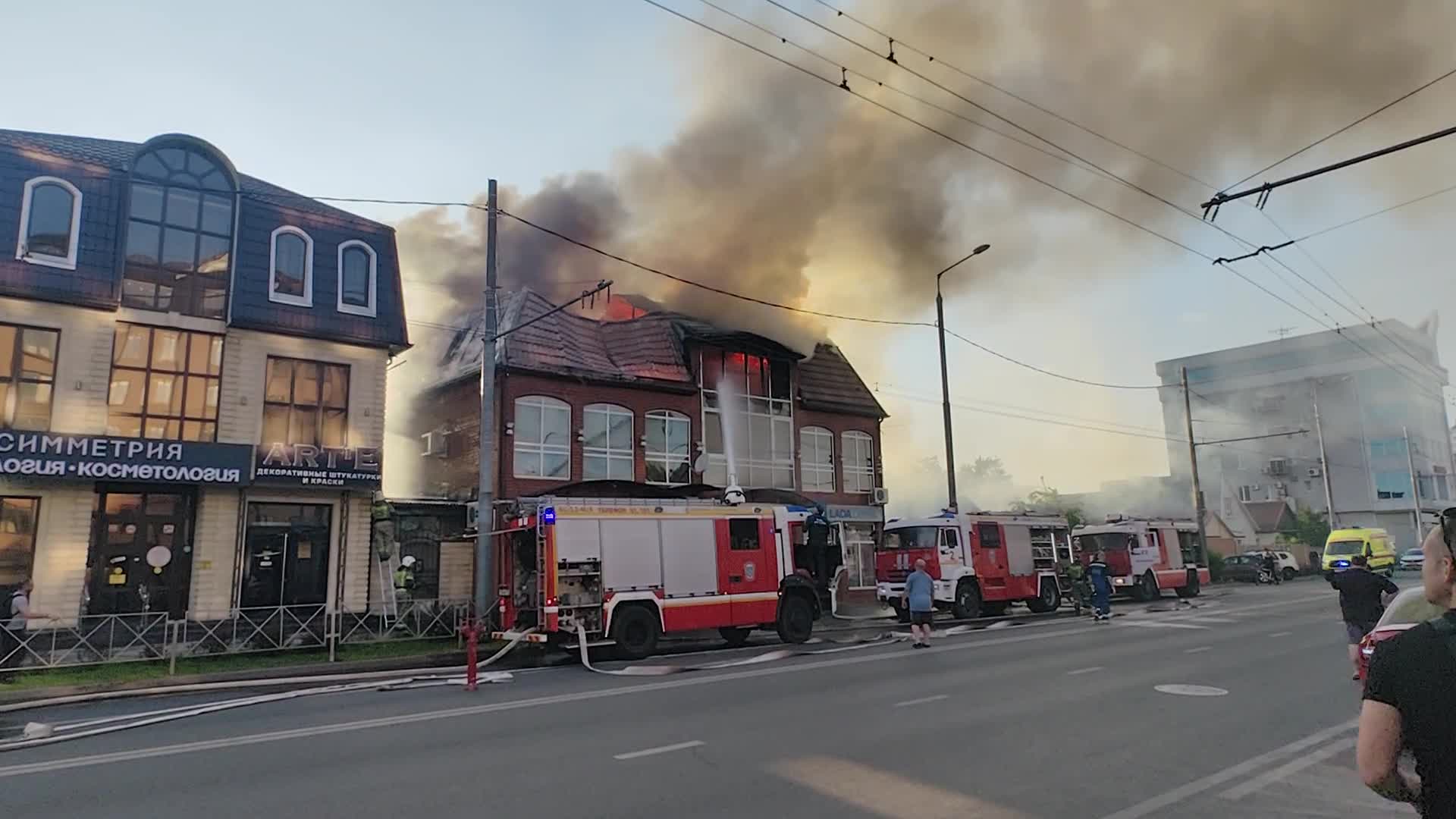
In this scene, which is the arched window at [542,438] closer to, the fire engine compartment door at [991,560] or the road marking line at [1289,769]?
the fire engine compartment door at [991,560]

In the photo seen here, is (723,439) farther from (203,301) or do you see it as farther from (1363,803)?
(1363,803)

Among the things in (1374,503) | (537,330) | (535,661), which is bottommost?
(535,661)

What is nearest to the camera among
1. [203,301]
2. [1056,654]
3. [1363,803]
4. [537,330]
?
[1363,803]

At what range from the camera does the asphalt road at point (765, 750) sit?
5582 millimetres

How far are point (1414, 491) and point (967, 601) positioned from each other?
48.8 m

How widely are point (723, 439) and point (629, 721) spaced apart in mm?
18179

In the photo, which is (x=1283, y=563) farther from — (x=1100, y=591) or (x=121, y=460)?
(x=121, y=460)

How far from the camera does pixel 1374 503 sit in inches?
2393

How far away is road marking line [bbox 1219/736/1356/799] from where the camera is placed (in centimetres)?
577

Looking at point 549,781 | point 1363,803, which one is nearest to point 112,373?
point 549,781

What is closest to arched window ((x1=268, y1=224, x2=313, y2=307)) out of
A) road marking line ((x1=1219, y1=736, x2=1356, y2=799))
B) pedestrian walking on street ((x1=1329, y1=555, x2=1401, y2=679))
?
road marking line ((x1=1219, y1=736, x2=1356, y2=799))

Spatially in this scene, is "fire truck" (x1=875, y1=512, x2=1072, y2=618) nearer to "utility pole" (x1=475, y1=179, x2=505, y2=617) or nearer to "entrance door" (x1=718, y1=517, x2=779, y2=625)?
→ "entrance door" (x1=718, y1=517, x2=779, y2=625)

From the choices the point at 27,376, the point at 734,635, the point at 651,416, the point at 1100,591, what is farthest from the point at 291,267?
the point at 1100,591

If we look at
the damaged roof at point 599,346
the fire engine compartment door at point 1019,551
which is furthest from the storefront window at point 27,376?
the fire engine compartment door at point 1019,551
